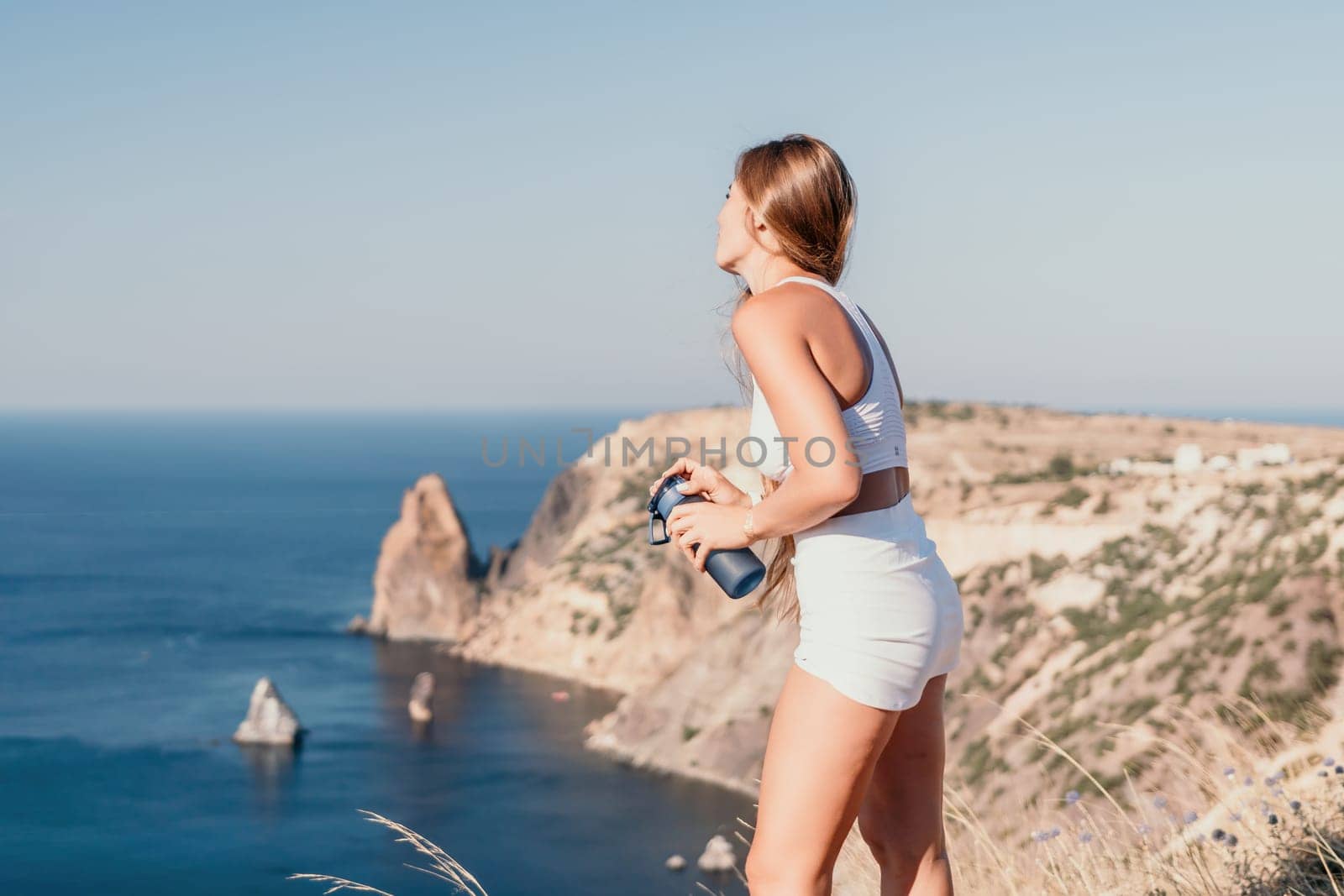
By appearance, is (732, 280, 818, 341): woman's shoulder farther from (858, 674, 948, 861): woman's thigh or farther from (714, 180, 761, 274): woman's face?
(858, 674, 948, 861): woman's thigh

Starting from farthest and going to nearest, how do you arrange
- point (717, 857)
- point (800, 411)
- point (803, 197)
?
1. point (717, 857)
2. point (803, 197)
3. point (800, 411)

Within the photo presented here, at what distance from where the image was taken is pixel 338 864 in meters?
48.7

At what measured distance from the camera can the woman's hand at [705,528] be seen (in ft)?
9.09

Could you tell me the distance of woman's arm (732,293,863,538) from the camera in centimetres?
251

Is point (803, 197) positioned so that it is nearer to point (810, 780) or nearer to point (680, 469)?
point (680, 469)

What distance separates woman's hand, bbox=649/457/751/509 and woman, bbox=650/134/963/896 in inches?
4.2

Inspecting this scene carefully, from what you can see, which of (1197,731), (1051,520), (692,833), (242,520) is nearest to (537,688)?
(692,833)

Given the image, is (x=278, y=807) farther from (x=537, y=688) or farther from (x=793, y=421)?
(x=793, y=421)

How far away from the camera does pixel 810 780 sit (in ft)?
8.59

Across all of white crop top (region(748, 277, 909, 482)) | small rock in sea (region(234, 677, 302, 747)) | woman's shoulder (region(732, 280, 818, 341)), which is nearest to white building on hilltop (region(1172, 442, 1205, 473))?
small rock in sea (region(234, 677, 302, 747))

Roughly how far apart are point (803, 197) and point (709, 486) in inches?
30.0

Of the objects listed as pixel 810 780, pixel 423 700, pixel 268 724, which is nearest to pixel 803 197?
pixel 810 780

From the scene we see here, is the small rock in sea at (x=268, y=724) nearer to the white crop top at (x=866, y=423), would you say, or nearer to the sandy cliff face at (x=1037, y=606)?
the sandy cliff face at (x=1037, y=606)

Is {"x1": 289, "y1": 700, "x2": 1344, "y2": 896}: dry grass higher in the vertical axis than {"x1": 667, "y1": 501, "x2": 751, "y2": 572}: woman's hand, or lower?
lower
